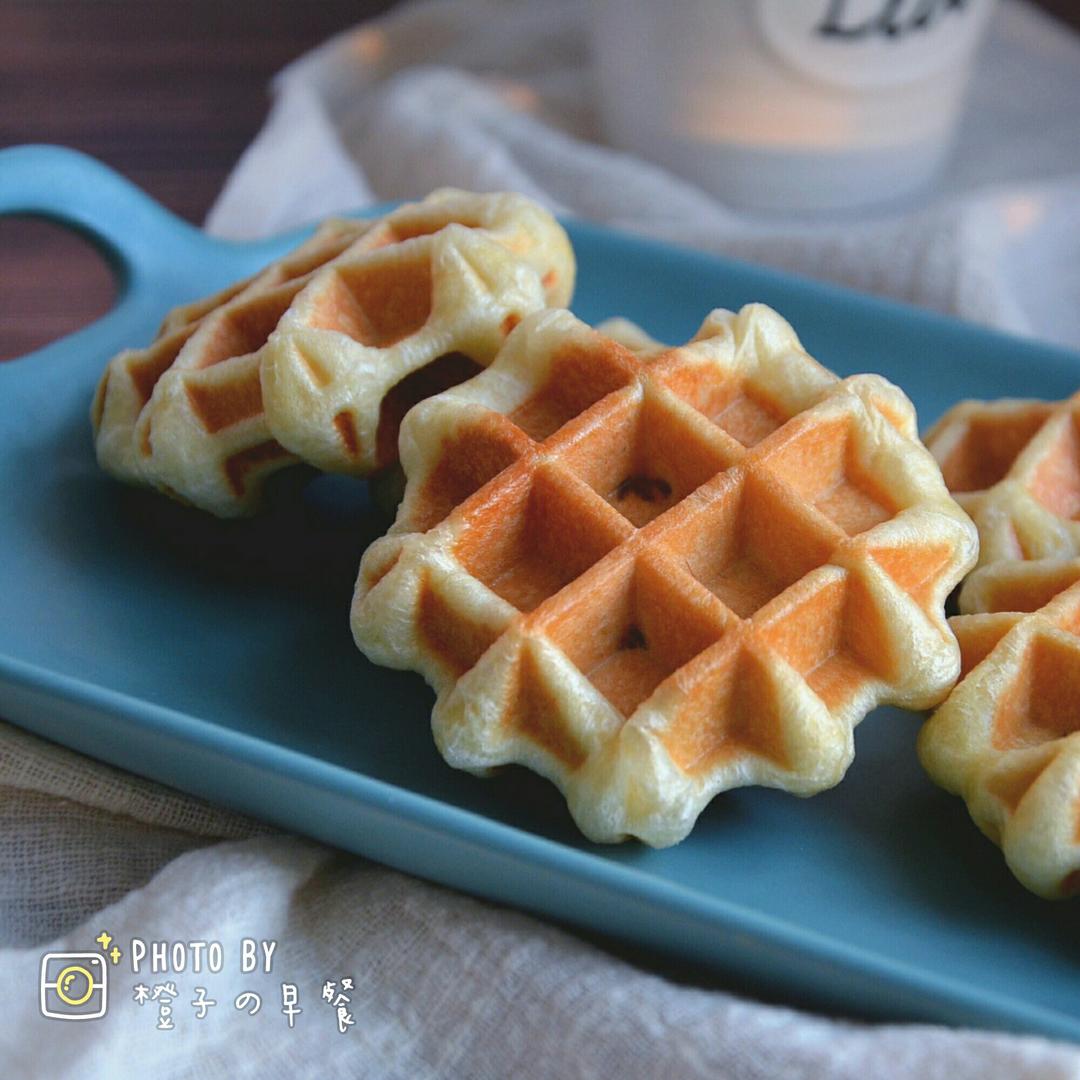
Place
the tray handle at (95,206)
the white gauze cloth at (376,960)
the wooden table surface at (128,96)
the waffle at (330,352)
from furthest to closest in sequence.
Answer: the wooden table surface at (128,96) → the tray handle at (95,206) → the waffle at (330,352) → the white gauze cloth at (376,960)

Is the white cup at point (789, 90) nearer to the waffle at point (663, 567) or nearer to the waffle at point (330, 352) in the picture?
the waffle at point (330, 352)

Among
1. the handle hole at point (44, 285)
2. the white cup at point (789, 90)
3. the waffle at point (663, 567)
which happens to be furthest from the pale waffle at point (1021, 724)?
the handle hole at point (44, 285)

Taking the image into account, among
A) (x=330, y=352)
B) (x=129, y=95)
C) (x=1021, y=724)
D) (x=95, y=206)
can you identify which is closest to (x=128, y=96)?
(x=129, y=95)

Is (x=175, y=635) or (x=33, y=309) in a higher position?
(x=175, y=635)

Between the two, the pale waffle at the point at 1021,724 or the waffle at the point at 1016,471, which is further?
the waffle at the point at 1016,471

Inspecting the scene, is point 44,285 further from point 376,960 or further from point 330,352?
point 376,960

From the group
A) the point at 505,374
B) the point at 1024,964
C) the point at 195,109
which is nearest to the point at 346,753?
the point at 505,374

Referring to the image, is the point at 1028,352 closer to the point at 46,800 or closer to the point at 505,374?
the point at 505,374
